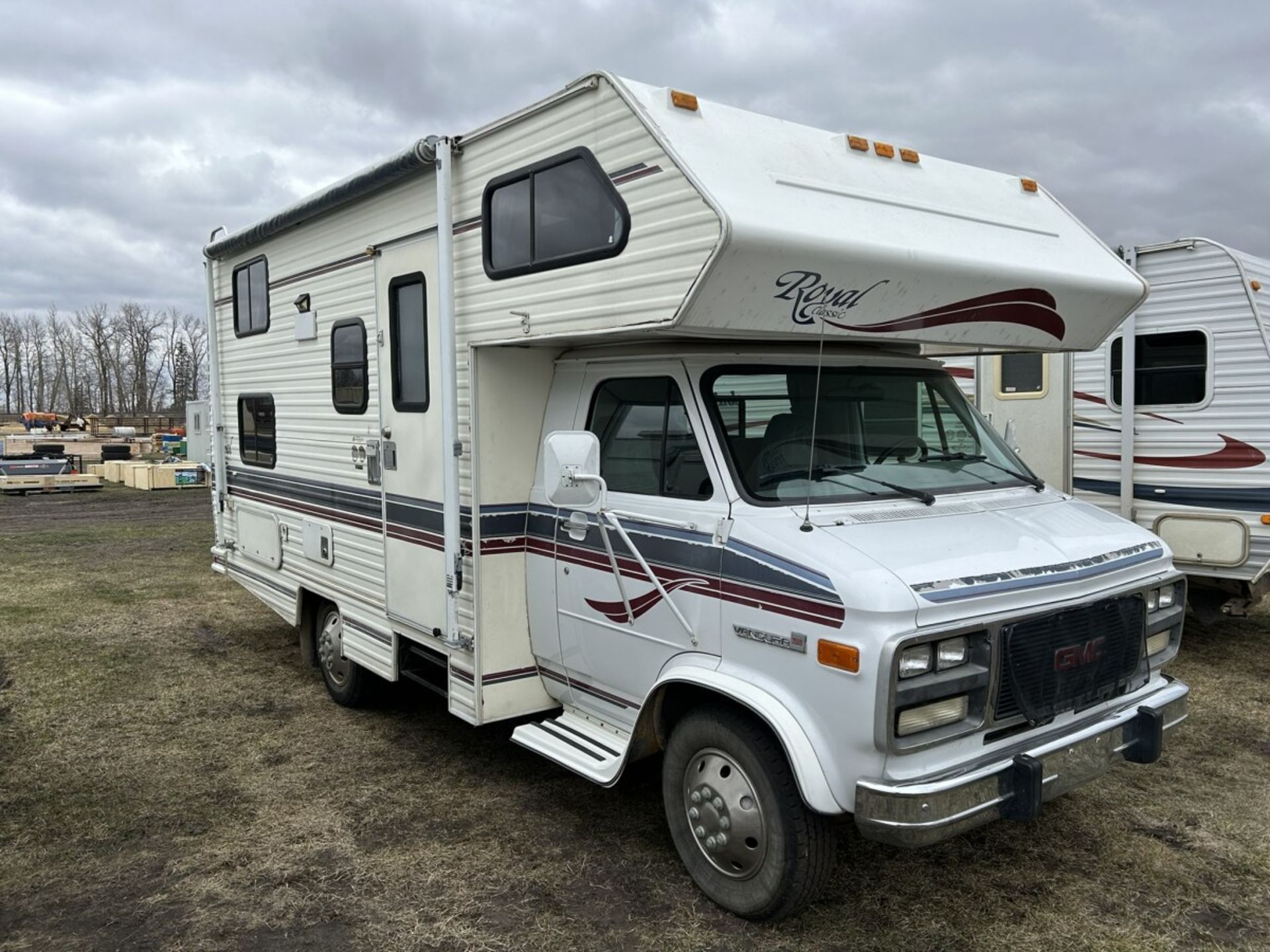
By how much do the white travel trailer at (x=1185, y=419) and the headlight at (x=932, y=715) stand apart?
4.27 m

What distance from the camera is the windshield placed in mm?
3971

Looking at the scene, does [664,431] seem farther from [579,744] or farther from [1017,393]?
[1017,393]

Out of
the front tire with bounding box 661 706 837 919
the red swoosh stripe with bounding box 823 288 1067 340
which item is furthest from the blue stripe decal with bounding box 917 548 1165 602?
the red swoosh stripe with bounding box 823 288 1067 340

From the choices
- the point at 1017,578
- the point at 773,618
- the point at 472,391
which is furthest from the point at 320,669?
the point at 1017,578

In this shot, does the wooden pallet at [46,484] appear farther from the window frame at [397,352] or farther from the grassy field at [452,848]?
the window frame at [397,352]

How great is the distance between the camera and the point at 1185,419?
7.47 meters

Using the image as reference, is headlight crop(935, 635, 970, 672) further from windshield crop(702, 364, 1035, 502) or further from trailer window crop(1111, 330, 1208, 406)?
trailer window crop(1111, 330, 1208, 406)

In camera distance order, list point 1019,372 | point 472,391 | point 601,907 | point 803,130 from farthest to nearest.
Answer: point 1019,372
point 472,391
point 803,130
point 601,907

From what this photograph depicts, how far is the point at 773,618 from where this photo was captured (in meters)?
3.53

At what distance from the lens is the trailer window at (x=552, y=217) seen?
3.95m

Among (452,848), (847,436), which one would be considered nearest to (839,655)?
(847,436)

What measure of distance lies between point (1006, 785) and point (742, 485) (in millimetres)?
1403

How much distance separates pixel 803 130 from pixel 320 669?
4.98 meters

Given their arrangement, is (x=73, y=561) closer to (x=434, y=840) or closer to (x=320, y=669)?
(x=320, y=669)
